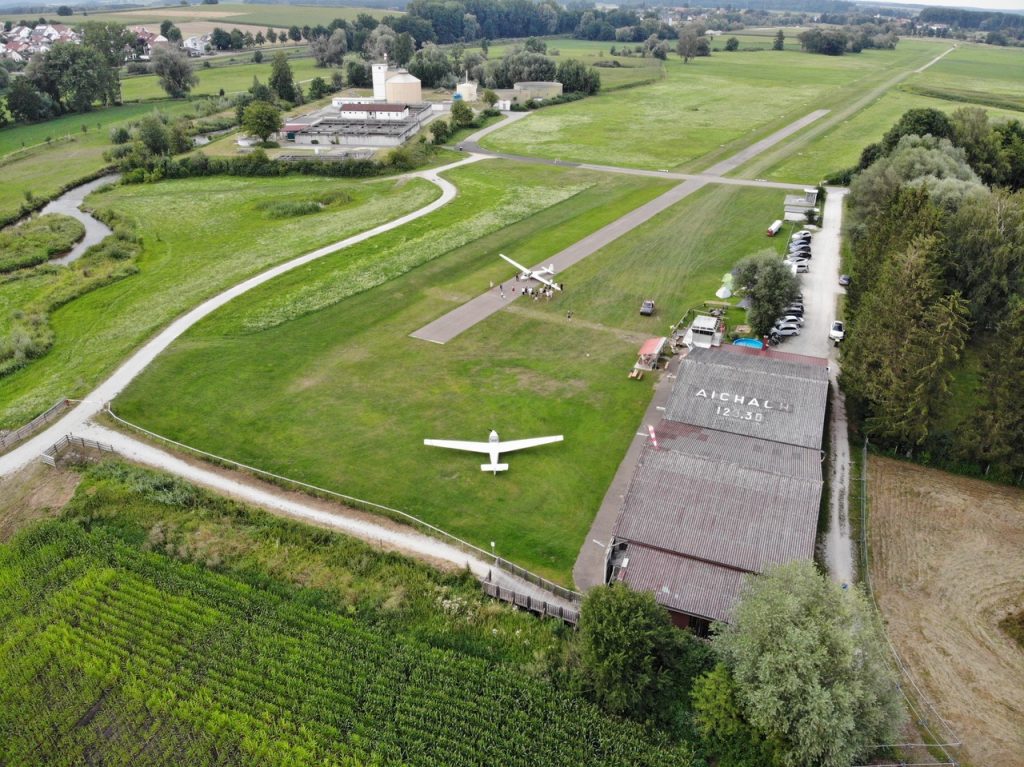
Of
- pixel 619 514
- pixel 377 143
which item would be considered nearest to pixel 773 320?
pixel 619 514

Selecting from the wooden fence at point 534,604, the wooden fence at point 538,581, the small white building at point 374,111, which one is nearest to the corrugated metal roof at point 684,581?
the wooden fence at point 538,581

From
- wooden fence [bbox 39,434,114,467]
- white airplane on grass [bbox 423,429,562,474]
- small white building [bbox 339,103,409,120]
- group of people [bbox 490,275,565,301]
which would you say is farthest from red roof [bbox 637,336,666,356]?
small white building [bbox 339,103,409,120]

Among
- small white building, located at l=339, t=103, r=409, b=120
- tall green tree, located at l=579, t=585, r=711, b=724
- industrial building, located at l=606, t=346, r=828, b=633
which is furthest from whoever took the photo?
small white building, located at l=339, t=103, r=409, b=120

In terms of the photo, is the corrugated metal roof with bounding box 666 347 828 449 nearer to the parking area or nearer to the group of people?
the parking area

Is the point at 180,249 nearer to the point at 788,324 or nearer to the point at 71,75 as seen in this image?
the point at 788,324

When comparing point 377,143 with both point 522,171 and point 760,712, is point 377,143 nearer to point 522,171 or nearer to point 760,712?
point 522,171

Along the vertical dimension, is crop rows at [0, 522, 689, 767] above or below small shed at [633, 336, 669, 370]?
below

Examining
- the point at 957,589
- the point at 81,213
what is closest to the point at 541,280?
the point at 957,589
